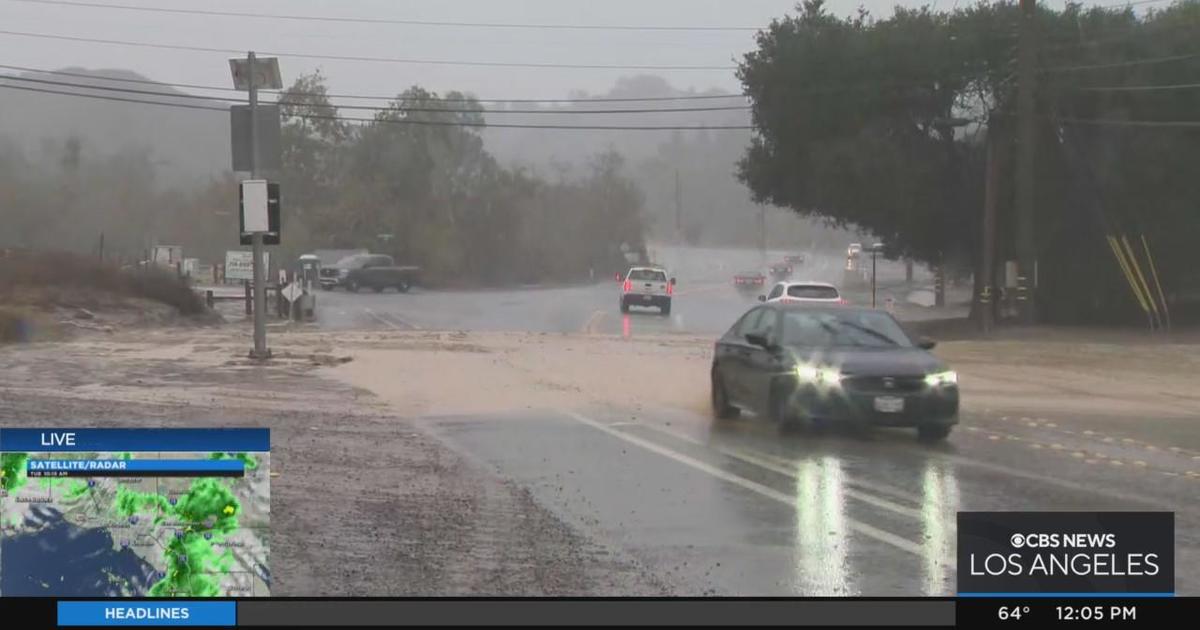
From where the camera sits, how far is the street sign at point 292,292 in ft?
124

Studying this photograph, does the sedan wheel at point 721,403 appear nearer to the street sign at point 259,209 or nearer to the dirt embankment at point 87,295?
the street sign at point 259,209

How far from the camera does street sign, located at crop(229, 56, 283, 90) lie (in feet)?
74.9

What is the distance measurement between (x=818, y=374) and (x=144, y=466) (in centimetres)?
881

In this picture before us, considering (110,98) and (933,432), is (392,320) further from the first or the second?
(933,432)

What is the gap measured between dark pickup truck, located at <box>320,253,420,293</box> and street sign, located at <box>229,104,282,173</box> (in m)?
40.6

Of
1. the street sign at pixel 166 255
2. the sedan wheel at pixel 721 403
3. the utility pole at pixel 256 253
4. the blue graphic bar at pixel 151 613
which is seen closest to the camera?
the blue graphic bar at pixel 151 613

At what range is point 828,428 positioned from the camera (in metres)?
13.6

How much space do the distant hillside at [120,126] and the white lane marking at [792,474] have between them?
27921 mm

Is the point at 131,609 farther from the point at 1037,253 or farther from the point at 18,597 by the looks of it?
the point at 1037,253

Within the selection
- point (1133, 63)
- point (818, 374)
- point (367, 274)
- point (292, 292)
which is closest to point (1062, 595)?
point (818, 374)

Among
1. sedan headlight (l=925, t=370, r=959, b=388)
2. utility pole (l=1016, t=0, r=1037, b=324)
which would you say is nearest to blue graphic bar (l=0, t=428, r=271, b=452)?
sedan headlight (l=925, t=370, r=959, b=388)

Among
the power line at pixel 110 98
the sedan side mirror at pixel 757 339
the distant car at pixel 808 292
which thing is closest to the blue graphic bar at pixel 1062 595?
the sedan side mirror at pixel 757 339

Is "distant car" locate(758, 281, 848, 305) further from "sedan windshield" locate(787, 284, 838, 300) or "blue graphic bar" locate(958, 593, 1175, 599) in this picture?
"blue graphic bar" locate(958, 593, 1175, 599)

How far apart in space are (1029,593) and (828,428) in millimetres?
7871
